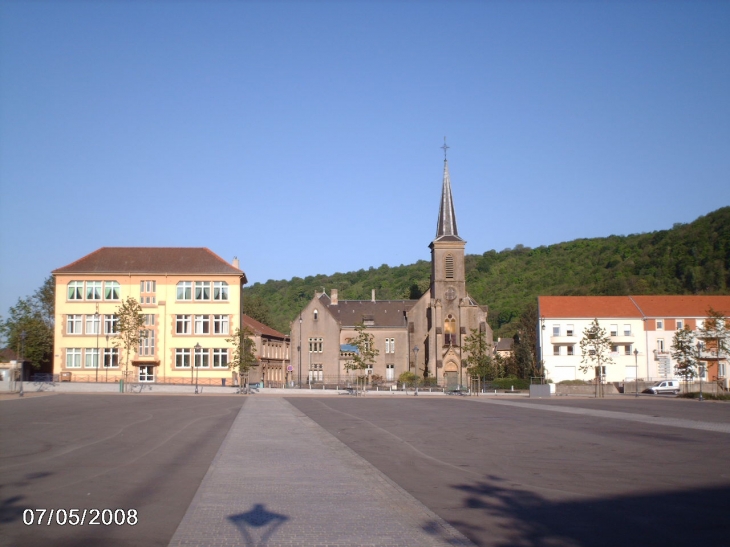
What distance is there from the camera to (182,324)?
63031mm

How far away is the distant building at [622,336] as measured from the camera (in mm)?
72188

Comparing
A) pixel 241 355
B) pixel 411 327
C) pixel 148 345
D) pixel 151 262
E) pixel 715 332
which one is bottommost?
pixel 241 355

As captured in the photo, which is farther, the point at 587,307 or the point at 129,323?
the point at 587,307

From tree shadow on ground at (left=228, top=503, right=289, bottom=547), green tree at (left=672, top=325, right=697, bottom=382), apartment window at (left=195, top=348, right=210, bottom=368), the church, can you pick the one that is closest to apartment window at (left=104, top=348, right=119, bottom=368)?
apartment window at (left=195, top=348, right=210, bottom=368)

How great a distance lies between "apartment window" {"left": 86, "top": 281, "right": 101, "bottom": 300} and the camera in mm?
63438

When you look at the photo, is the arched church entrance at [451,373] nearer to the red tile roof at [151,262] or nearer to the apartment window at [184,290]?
the red tile roof at [151,262]

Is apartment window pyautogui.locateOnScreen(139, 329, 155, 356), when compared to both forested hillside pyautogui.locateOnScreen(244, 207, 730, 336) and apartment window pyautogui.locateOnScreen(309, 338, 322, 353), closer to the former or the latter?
apartment window pyautogui.locateOnScreen(309, 338, 322, 353)

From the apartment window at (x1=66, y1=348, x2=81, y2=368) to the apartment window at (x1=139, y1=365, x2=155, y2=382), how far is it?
18.3 ft

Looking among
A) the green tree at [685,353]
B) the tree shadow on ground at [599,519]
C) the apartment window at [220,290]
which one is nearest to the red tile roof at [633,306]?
the green tree at [685,353]

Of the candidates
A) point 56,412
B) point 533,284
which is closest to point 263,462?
point 56,412

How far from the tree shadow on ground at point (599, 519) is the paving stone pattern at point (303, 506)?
0.88 m

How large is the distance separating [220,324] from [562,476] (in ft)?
170

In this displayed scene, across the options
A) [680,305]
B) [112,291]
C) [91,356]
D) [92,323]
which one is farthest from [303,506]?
[680,305]

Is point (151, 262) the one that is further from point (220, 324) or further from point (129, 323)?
point (220, 324)
